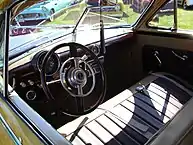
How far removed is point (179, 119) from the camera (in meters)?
1.16

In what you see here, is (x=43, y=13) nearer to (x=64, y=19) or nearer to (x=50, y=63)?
(x=64, y=19)

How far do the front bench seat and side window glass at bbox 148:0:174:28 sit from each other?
652mm

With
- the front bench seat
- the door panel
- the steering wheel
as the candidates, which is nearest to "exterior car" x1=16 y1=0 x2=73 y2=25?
the steering wheel

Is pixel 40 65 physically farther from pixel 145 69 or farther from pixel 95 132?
pixel 145 69

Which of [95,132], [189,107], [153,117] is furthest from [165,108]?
[189,107]

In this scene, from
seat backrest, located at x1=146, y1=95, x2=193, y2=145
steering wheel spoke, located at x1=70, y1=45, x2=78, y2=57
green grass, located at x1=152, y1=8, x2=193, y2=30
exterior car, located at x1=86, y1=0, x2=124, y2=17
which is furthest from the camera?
green grass, located at x1=152, y1=8, x2=193, y2=30

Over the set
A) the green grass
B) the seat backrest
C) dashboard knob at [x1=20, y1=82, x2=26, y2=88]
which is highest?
the green grass

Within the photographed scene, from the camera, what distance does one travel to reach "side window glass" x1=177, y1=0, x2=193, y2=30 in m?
3.08

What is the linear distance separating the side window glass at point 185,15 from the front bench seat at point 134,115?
0.55 m

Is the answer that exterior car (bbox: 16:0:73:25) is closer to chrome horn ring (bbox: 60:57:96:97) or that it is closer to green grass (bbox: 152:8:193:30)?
chrome horn ring (bbox: 60:57:96:97)

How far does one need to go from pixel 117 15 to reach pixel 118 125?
57.1 inches

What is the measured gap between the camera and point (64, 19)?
3037 mm

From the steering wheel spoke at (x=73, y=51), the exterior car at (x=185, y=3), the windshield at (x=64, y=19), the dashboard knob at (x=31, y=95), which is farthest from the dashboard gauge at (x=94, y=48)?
the exterior car at (x=185, y=3)

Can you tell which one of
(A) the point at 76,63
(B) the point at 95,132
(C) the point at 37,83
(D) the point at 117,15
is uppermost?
(D) the point at 117,15
